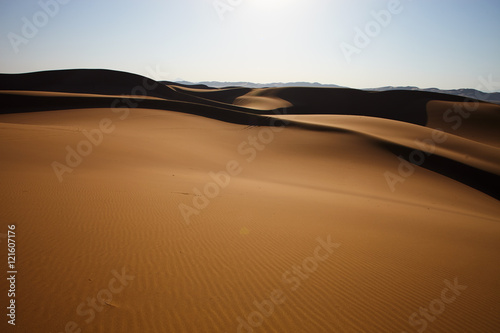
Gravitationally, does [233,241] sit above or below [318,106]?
below

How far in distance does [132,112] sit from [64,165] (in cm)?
1709

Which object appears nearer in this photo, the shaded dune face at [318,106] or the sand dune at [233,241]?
the sand dune at [233,241]

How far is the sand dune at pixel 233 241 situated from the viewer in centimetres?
321

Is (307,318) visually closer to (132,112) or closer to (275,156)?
(275,156)

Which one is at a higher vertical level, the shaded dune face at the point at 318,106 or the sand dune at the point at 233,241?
the shaded dune face at the point at 318,106

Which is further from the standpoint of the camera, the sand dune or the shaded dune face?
the shaded dune face

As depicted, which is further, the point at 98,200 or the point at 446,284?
the point at 98,200

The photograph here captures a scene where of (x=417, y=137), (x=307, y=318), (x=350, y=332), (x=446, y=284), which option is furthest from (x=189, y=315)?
(x=417, y=137)

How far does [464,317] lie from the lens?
3.63 meters

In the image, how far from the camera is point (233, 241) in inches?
199

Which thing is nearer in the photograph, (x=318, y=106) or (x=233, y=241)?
(x=233, y=241)

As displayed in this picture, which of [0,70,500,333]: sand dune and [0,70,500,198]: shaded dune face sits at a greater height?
[0,70,500,198]: shaded dune face

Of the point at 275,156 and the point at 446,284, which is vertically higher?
the point at 275,156

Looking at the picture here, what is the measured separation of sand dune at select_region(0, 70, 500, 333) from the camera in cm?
321
